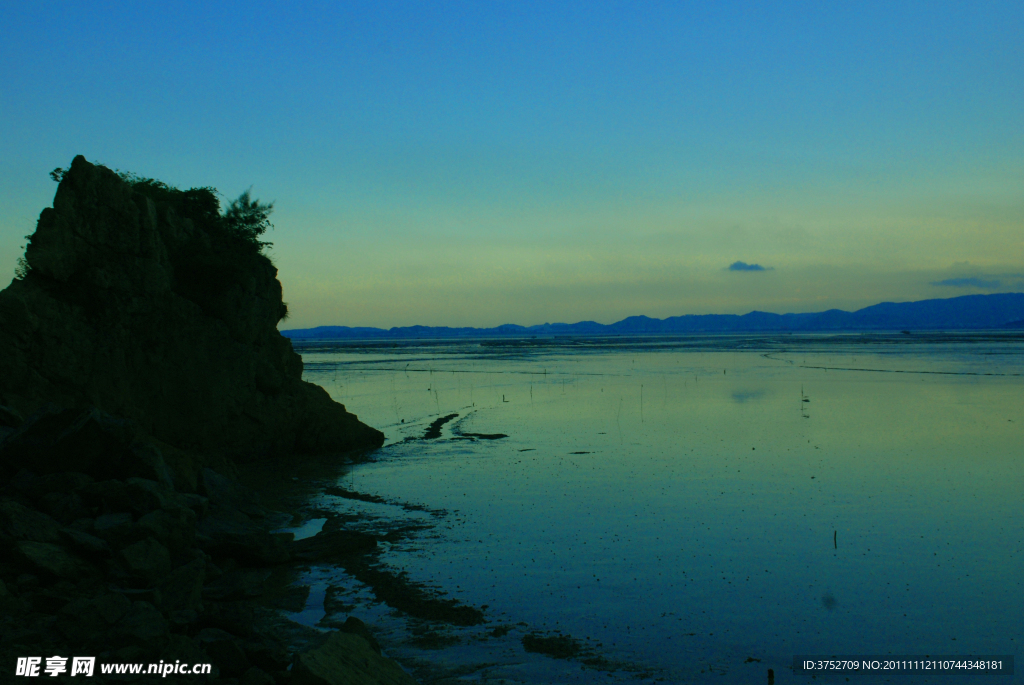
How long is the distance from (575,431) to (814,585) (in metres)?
15.2

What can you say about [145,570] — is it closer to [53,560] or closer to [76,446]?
[53,560]

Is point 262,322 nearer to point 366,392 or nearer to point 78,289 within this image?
point 78,289

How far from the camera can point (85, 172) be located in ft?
53.6

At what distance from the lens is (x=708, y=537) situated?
12695 millimetres

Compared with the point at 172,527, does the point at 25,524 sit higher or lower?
higher

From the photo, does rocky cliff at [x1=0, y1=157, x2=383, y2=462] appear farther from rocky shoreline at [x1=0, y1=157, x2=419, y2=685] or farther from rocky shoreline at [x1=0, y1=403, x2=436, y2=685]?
Result: rocky shoreline at [x1=0, y1=403, x2=436, y2=685]

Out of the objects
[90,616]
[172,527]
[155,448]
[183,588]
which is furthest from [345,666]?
[155,448]

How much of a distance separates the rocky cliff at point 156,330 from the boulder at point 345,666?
1074 cm

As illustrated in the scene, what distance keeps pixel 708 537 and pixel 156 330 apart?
14543 millimetres

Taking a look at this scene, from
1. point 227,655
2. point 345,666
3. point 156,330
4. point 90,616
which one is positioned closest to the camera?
point 345,666

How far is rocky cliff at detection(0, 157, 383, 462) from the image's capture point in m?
15.6

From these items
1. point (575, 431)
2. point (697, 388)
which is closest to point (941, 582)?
point (575, 431)

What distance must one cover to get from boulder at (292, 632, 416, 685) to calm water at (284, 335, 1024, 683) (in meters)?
1.32

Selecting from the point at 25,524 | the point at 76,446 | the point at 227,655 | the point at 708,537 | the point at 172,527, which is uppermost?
the point at 76,446
